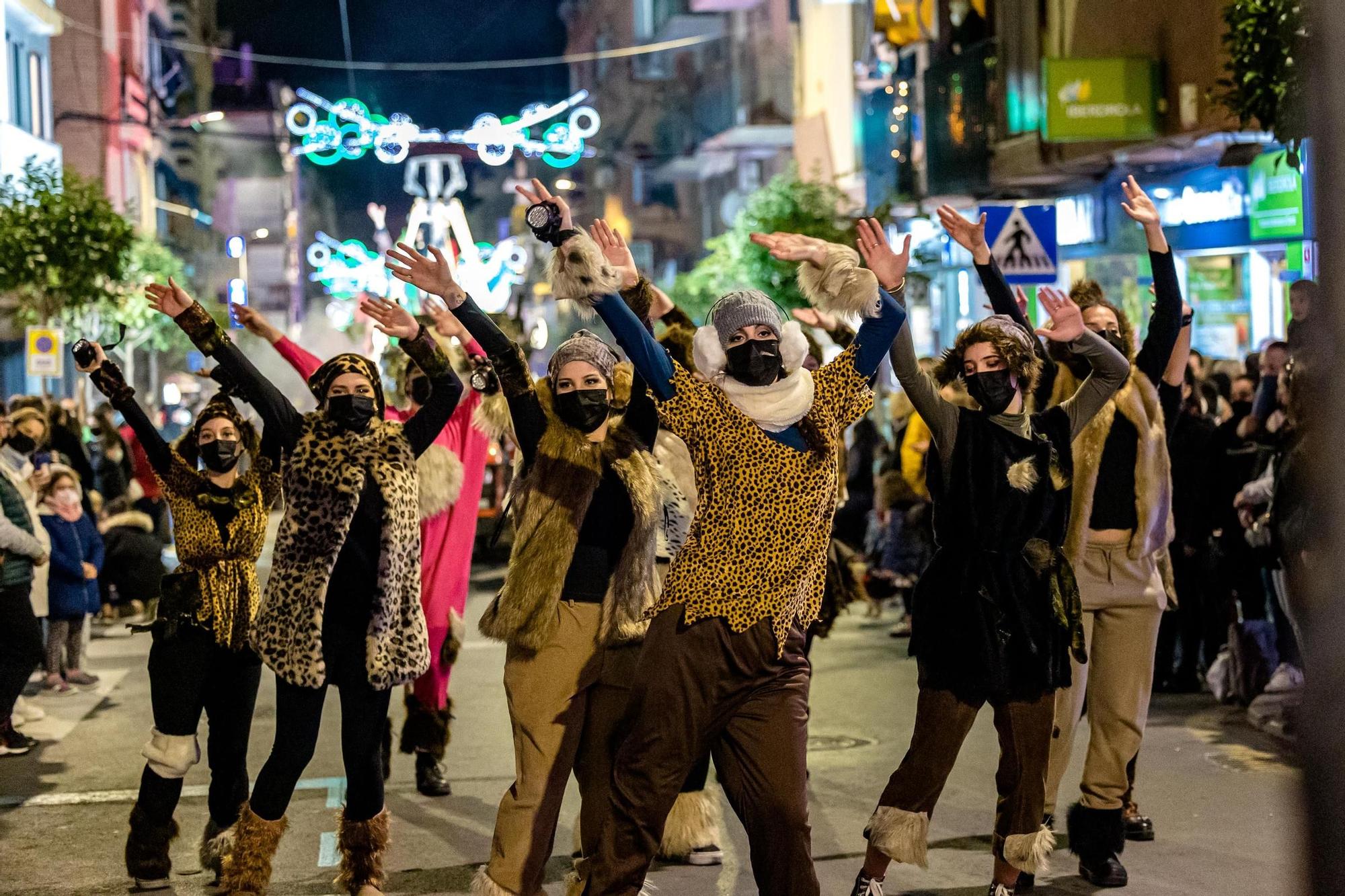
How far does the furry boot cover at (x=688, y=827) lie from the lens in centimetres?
688

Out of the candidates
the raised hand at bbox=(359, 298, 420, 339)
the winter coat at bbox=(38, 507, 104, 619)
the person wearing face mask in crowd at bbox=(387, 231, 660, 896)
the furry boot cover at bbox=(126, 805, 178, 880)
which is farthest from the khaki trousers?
the winter coat at bbox=(38, 507, 104, 619)

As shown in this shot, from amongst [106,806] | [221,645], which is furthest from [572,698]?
[106,806]

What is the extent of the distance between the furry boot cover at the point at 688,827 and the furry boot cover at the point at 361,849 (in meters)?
Result: 1.21

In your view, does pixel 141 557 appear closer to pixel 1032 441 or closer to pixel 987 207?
pixel 987 207

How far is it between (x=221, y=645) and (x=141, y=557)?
27.3 feet

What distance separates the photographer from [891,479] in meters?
15.0

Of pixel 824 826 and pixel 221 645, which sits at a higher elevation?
pixel 221 645

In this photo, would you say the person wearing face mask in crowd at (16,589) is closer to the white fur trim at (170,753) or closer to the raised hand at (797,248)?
the white fur trim at (170,753)

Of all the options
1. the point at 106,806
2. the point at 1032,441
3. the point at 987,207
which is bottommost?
the point at 106,806

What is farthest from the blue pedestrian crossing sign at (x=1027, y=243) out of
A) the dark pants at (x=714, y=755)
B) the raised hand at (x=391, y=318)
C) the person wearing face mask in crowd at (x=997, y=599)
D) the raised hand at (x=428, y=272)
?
the dark pants at (x=714, y=755)

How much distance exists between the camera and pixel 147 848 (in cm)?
653

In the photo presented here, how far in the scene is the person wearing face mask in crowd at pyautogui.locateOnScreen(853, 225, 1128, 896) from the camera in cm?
575

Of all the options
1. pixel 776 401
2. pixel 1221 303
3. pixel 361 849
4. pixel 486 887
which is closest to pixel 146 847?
pixel 361 849

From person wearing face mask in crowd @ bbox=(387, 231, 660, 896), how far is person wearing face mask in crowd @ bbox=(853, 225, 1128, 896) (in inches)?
38.9
